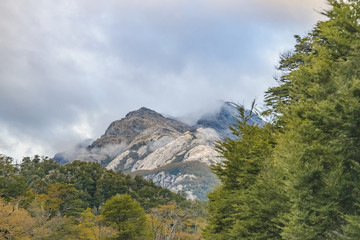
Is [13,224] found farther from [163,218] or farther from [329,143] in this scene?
[163,218]

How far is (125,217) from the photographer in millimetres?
61594

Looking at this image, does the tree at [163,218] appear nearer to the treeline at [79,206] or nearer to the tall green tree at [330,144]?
the treeline at [79,206]

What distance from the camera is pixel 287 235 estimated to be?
12312 mm

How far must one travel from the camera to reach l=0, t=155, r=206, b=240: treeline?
45466mm

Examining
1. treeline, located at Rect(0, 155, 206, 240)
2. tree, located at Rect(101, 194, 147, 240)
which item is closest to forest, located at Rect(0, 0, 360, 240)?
treeline, located at Rect(0, 155, 206, 240)

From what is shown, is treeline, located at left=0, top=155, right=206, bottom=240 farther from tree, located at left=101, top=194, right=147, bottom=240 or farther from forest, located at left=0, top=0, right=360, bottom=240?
forest, located at left=0, top=0, right=360, bottom=240

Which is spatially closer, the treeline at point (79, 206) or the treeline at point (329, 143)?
the treeline at point (329, 143)

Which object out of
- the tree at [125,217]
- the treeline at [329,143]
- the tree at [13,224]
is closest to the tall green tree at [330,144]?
the treeline at [329,143]

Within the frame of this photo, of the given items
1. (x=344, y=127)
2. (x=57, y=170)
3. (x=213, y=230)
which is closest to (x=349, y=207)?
(x=344, y=127)

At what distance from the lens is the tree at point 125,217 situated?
5972 cm

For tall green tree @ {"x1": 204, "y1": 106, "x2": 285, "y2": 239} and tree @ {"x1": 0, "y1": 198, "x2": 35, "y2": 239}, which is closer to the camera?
tall green tree @ {"x1": 204, "y1": 106, "x2": 285, "y2": 239}

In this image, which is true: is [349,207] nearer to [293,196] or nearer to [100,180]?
[293,196]

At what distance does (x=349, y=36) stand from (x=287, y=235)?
27.9ft

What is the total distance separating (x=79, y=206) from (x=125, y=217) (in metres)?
18.8
